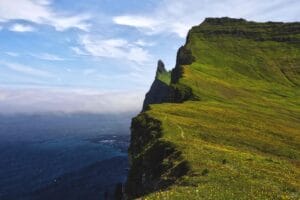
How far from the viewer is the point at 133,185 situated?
69375mm

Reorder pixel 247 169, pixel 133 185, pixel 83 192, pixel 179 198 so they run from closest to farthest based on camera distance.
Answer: pixel 179 198 < pixel 247 169 < pixel 133 185 < pixel 83 192

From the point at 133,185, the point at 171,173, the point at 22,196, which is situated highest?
the point at 171,173

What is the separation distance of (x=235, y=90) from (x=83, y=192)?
3196 inches

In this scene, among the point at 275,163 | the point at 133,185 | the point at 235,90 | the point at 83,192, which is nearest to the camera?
the point at 275,163

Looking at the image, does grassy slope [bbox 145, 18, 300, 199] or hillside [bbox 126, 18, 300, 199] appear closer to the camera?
grassy slope [bbox 145, 18, 300, 199]

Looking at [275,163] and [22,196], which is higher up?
[275,163]

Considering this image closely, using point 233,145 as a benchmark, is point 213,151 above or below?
above

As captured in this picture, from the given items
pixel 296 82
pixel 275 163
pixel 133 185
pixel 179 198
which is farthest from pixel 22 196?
pixel 179 198

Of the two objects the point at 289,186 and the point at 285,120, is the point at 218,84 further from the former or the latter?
the point at 289,186

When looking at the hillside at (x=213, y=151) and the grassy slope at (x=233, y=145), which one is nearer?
the grassy slope at (x=233, y=145)

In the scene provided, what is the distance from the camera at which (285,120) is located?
102 meters

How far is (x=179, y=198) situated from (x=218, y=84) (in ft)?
395

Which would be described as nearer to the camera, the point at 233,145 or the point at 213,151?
the point at 213,151

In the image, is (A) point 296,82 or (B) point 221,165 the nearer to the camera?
(B) point 221,165
